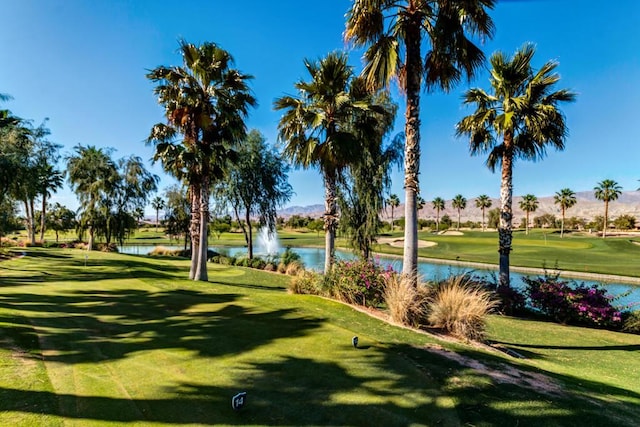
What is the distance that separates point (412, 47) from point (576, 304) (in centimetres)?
998

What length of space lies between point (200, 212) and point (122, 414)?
11672 millimetres

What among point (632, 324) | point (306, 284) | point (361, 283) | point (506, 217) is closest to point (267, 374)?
point (361, 283)

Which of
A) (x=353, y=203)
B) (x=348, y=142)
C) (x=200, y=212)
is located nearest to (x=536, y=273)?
(x=353, y=203)

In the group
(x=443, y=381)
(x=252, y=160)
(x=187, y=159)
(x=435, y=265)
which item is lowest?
(x=435, y=265)

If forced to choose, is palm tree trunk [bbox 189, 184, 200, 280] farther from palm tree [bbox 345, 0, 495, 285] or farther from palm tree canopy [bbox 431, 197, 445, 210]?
palm tree canopy [bbox 431, 197, 445, 210]

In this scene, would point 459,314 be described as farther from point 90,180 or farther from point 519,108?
point 90,180

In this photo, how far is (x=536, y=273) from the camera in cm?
2477

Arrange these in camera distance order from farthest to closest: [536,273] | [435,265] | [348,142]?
[435,265], [536,273], [348,142]

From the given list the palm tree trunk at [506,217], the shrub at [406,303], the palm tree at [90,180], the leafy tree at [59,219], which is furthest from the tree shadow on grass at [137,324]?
the leafy tree at [59,219]

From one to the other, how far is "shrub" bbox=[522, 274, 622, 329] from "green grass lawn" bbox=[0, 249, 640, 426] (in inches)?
150

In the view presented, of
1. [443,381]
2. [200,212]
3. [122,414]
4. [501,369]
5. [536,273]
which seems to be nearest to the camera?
[122,414]

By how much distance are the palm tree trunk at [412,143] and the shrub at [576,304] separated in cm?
731

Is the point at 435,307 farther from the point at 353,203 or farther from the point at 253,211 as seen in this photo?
the point at 253,211

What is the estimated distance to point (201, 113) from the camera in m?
13.0
